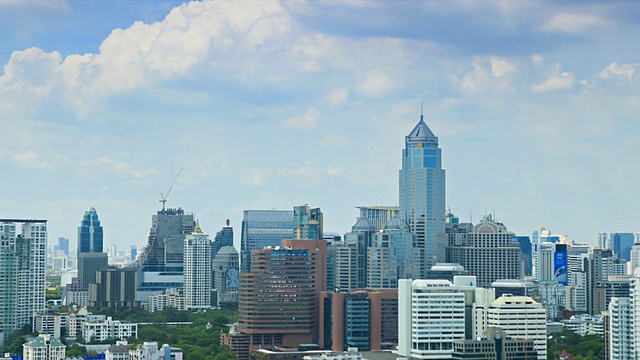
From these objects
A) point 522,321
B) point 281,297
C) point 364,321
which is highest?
point 281,297

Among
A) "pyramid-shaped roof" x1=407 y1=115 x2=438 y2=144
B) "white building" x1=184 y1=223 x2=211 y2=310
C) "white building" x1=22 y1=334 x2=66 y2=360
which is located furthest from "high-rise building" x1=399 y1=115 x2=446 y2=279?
"white building" x1=22 y1=334 x2=66 y2=360

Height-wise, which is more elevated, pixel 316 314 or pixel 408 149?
pixel 408 149

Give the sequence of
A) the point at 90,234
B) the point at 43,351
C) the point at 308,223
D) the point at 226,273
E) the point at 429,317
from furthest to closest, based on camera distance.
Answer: the point at 90,234
the point at 226,273
the point at 308,223
the point at 43,351
the point at 429,317

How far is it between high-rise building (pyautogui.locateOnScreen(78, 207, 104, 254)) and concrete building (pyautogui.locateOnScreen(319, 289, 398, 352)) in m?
46.1

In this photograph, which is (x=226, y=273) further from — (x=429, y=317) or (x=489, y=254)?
(x=429, y=317)

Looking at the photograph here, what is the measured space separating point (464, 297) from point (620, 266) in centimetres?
2990

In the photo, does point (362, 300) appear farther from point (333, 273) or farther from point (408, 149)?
point (408, 149)

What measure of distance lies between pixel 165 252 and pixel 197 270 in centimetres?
879

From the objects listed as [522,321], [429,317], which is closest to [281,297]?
[429,317]

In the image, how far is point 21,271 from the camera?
52.0 meters

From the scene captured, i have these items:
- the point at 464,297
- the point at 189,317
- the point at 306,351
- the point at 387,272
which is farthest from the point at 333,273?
the point at 464,297

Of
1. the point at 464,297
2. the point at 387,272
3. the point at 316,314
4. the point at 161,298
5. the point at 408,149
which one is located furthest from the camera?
the point at 161,298

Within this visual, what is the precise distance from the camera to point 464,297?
3747cm

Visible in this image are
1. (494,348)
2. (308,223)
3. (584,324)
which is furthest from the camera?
(308,223)
